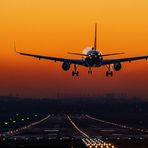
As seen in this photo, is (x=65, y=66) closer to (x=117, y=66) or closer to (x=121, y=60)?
(x=117, y=66)

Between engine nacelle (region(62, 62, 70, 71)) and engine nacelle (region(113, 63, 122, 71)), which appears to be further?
engine nacelle (region(113, 63, 122, 71))

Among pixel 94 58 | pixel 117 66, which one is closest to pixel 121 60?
pixel 117 66

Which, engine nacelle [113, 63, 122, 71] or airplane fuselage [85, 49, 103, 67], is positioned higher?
airplane fuselage [85, 49, 103, 67]

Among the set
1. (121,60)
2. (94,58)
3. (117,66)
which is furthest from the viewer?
(121,60)

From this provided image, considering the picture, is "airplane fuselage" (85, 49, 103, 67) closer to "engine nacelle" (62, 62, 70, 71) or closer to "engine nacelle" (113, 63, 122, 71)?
"engine nacelle" (62, 62, 70, 71)

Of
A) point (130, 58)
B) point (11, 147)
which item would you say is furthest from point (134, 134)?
point (11, 147)

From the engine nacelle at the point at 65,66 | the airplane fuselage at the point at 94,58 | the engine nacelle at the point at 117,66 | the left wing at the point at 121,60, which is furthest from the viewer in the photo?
the left wing at the point at 121,60

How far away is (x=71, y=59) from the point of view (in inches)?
5012

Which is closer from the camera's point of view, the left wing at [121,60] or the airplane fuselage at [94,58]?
the airplane fuselage at [94,58]

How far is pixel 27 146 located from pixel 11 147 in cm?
350

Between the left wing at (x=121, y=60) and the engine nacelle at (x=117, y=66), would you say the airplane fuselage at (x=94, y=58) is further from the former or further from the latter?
the engine nacelle at (x=117, y=66)

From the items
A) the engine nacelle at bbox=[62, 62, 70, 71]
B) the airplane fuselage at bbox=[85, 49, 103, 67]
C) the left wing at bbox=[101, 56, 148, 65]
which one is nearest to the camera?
the airplane fuselage at bbox=[85, 49, 103, 67]

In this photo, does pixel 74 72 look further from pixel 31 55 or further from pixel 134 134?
pixel 134 134

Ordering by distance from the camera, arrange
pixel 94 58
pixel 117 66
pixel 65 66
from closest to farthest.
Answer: pixel 94 58, pixel 65 66, pixel 117 66
